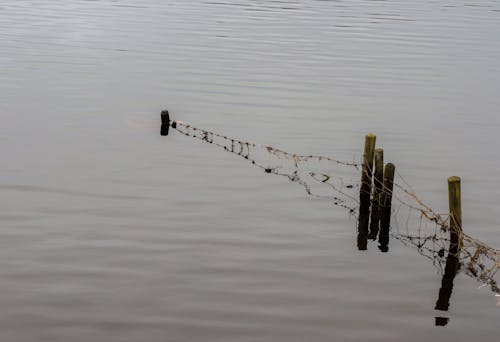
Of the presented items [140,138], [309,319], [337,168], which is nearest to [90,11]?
[140,138]

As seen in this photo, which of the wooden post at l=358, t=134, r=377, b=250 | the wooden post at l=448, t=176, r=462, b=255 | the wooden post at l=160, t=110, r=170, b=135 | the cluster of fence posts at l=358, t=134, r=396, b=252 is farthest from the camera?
the wooden post at l=160, t=110, r=170, b=135

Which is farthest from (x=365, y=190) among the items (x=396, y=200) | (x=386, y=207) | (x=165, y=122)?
(x=165, y=122)

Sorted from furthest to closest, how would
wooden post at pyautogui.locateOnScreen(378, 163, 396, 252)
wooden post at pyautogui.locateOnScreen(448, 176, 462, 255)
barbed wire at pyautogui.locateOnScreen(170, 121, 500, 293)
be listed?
1. wooden post at pyautogui.locateOnScreen(378, 163, 396, 252)
2. barbed wire at pyautogui.locateOnScreen(170, 121, 500, 293)
3. wooden post at pyautogui.locateOnScreen(448, 176, 462, 255)

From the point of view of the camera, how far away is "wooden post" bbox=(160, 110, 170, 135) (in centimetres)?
2931

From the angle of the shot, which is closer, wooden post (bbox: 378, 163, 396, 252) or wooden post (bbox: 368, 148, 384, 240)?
wooden post (bbox: 378, 163, 396, 252)

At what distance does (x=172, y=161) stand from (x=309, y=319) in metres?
11.0

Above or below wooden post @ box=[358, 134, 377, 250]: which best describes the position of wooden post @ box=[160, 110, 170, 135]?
above

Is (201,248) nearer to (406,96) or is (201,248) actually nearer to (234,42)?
(406,96)

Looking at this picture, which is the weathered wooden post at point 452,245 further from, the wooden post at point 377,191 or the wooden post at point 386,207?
the wooden post at point 377,191

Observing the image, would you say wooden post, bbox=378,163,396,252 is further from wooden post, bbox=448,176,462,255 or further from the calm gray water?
wooden post, bbox=448,176,462,255

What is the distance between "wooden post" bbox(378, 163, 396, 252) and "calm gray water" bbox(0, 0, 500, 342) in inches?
20.0

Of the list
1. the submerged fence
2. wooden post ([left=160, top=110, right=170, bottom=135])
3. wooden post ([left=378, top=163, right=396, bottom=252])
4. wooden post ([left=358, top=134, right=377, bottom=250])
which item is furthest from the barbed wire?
wooden post ([left=358, top=134, right=377, bottom=250])

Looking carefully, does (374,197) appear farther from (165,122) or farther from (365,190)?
(165,122)

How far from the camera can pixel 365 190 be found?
2106 centimetres
